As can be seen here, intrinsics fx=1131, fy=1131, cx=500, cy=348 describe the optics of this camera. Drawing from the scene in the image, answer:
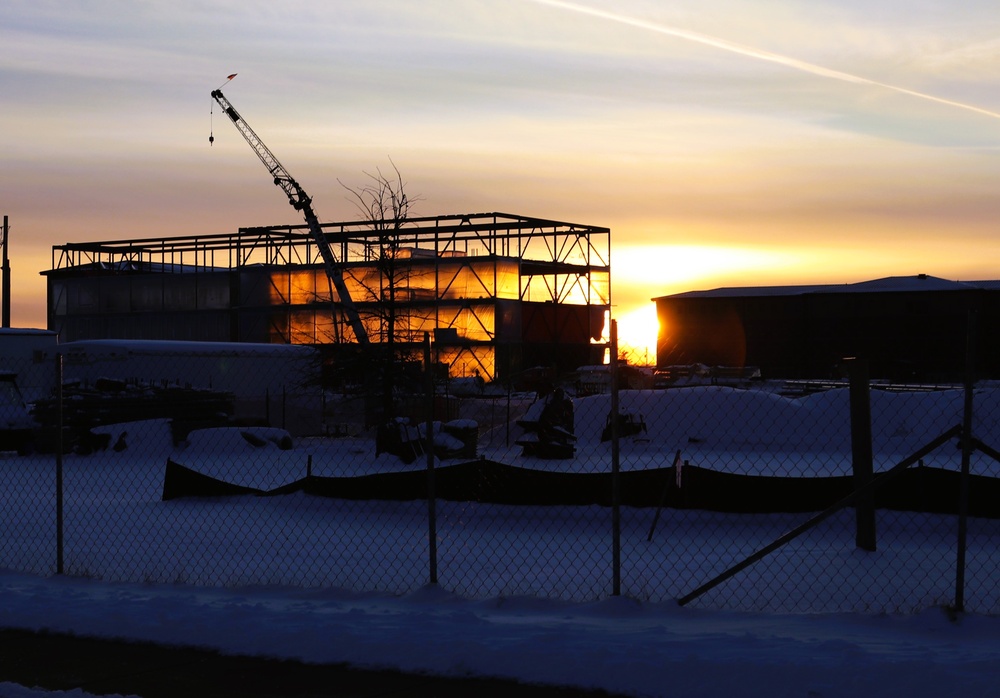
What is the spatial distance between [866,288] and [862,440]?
75.2 m

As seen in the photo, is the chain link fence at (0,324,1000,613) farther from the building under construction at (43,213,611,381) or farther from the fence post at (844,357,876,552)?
the building under construction at (43,213,611,381)

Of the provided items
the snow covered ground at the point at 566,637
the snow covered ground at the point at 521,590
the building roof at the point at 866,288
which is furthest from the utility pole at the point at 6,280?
the snow covered ground at the point at 566,637

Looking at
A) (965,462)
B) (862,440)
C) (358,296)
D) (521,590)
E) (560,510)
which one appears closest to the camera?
(965,462)

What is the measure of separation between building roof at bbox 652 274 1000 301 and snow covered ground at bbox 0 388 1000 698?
63.2 metres

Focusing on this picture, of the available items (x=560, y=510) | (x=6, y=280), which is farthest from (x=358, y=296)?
(x=560, y=510)

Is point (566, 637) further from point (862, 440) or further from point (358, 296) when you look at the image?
point (358, 296)

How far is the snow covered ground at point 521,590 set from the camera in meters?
6.93

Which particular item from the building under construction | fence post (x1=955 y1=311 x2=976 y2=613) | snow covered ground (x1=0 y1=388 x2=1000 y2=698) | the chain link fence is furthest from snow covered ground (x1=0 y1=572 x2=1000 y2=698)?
the building under construction

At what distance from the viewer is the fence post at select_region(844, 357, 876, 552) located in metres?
11.0

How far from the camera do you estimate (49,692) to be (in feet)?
22.1

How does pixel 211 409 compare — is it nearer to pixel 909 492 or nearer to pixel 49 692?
pixel 909 492

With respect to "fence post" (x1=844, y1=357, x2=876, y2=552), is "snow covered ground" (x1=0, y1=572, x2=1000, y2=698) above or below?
below

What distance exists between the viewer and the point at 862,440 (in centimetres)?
1119

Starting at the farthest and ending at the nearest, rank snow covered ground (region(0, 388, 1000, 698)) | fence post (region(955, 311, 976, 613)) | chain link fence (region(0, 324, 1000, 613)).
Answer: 1. chain link fence (region(0, 324, 1000, 613))
2. fence post (region(955, 311, 976, 613))
3. snow covered ground (region(0, 388, 1000, 698))
